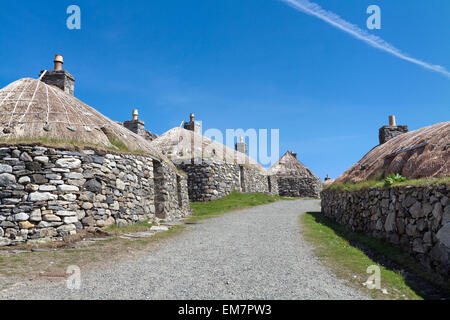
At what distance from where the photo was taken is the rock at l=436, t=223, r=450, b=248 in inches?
274

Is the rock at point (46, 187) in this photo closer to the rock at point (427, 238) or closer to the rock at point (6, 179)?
the rock at point (6, 179)

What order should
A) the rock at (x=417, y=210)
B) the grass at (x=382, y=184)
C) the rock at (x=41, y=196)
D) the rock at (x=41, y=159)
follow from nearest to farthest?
the grass at (x=382, y=184) < the rock at (x=417, y=210) < the rock at (x=41, y=196) < the rock at (x=41, y=159)

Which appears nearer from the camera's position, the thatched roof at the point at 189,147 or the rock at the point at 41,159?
the rock at the point at 41,159

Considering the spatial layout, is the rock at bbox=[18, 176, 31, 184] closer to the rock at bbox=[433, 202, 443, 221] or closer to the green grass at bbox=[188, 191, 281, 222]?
the green grass at bbox=[188, 191, 281, 222]

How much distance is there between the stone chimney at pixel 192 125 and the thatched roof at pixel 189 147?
30.4 inches

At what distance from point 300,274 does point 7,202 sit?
916 cm

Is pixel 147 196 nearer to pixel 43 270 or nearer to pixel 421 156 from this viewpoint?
pixel 43 270

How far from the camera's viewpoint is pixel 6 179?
34.6ft

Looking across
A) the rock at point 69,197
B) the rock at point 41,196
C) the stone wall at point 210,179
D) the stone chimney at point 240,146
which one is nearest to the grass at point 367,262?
the rock at point 69,197

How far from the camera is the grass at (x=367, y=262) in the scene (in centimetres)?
632

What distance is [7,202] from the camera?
10.4 m
